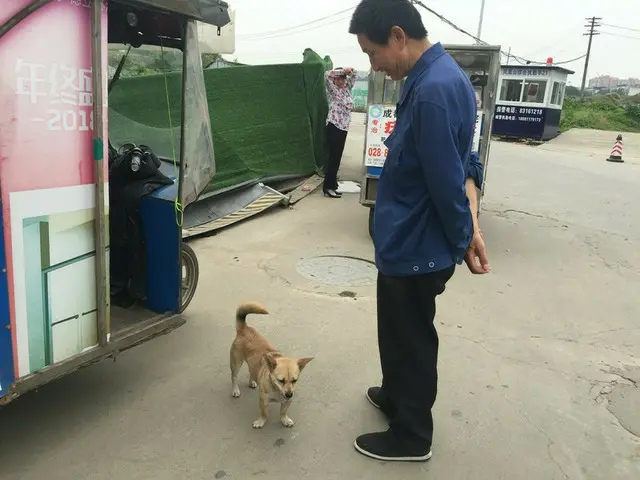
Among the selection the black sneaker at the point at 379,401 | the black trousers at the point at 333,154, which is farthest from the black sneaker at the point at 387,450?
the black trousers at the point at 333,154

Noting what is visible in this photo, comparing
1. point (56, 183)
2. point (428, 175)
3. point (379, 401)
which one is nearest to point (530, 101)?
point (379, 401)

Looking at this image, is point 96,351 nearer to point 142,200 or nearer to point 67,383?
point 67,383

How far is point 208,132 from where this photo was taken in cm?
330

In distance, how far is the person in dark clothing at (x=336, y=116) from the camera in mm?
8158

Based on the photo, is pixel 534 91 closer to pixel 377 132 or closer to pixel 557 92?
pixel 557 92

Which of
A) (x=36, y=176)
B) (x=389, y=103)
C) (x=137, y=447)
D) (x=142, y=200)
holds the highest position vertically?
(x=389, y=103)

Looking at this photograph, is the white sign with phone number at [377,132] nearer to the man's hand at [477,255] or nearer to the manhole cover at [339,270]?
the manhole cover at [339,270]

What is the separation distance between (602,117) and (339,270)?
1112 inches

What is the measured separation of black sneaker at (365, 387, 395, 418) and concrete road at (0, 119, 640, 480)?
5cm

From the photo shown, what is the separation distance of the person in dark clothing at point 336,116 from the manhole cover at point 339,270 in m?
2.72

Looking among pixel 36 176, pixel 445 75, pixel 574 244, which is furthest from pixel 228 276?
pixel 574 244

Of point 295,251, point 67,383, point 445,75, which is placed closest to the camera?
point 445,75

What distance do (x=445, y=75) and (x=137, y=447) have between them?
2243 mm

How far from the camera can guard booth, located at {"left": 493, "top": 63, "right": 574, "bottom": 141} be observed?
20.4 meters
